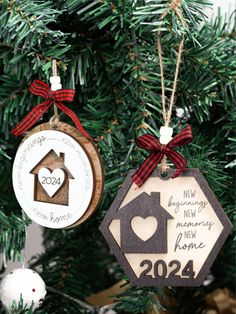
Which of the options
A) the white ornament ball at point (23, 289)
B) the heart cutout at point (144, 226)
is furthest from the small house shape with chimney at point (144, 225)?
the white ornament ball at point (23, 289)

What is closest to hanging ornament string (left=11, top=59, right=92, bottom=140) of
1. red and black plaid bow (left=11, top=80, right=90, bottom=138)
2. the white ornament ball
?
red and black plaid bow (left=11, top=80, right=90, bottom=138)

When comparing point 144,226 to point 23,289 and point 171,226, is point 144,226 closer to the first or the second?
point 171,226

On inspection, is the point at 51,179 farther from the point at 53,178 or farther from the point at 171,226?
the point at 171,226

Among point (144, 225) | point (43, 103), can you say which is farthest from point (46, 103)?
point (144, 225)

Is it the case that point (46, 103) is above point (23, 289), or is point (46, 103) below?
above

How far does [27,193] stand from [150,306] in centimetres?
15

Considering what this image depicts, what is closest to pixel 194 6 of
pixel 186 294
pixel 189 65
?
pixel 189 65

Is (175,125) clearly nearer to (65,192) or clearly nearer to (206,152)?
(206,152)

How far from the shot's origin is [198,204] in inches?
19.8

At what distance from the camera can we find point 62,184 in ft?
1.71

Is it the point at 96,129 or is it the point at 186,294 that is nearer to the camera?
the point at 96,129

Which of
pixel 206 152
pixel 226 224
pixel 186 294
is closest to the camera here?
pixel 226 224

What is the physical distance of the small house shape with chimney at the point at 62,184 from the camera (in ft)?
1.71

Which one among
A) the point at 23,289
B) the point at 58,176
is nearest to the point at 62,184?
the point at 58,176
